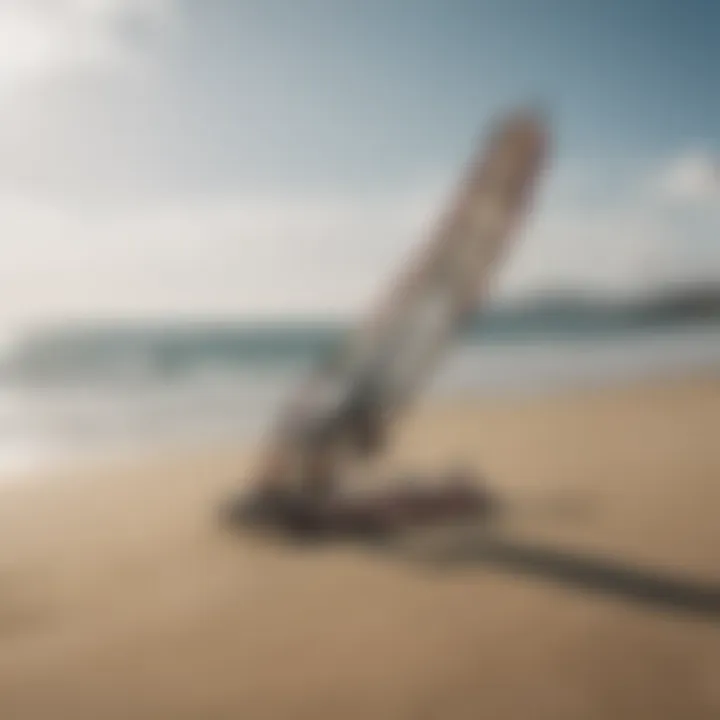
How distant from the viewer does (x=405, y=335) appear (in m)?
1.36

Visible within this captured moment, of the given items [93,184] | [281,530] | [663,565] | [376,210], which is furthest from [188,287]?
[663,565]

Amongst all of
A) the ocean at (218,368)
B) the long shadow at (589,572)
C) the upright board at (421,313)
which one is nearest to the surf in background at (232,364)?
the ocean at (218,368)

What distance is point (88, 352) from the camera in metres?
1.50

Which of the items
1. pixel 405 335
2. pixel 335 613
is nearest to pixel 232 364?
pixel 405 335

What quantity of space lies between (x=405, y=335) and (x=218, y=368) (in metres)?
0.66

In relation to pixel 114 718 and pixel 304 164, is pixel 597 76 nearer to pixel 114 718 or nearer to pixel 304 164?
pixel 304 164

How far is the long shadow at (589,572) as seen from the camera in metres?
1.13

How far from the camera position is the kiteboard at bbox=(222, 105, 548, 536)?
134 centimetres

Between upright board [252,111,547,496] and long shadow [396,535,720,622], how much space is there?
0.24m

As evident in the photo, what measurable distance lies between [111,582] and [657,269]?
45.0 inches

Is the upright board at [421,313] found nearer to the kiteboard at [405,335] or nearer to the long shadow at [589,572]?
the kiteboard at [405,335]

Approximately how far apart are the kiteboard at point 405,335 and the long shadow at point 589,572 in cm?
15

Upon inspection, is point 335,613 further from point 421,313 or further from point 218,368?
point 218,368

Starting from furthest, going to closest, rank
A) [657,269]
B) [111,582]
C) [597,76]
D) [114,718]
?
[657,269], [597,76], [111,582], [114,718]
